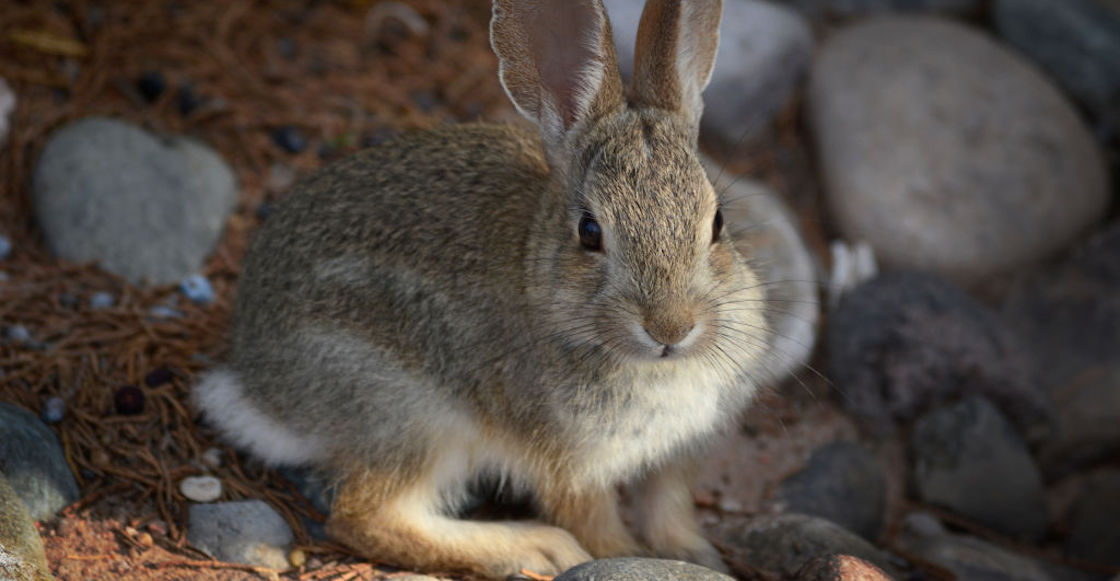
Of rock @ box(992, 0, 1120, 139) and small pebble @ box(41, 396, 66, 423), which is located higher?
rock @ box(992, 0, 1120, 139)

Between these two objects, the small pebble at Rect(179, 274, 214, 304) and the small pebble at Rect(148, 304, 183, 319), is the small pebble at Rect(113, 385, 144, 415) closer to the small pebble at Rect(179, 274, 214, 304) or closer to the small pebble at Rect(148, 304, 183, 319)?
the small pebble at Rect(148, 304, 183, 319)

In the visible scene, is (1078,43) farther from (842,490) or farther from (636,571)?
(636,571)

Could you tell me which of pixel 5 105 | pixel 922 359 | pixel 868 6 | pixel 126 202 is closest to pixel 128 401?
pixel 126 202

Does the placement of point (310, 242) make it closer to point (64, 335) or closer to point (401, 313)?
point (401, 313)

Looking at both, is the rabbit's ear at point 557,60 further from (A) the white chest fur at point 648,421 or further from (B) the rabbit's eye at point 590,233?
(A) the white chest fur at point 648,421

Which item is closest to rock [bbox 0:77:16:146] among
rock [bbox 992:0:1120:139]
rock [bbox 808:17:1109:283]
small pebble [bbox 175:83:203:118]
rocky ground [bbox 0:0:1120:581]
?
rocky ground [bbox 0:0:1120:581]

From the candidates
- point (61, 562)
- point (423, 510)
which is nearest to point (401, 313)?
point (423, 510)

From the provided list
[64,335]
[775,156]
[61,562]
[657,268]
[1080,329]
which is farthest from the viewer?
[775,156]
